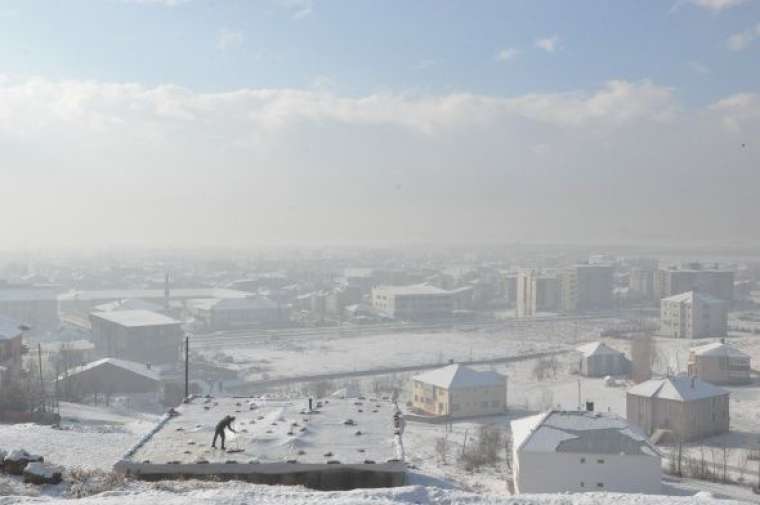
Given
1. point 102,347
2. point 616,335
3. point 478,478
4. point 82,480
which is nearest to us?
point 82,480

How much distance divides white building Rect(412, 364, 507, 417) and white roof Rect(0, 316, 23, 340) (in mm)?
9836

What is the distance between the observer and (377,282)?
69.4m

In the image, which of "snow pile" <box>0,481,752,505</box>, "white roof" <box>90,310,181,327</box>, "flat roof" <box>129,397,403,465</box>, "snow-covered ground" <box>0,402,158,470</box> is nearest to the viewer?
"snow pile" <box>0,481,752,505</box>

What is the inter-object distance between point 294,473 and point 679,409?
12230 mm

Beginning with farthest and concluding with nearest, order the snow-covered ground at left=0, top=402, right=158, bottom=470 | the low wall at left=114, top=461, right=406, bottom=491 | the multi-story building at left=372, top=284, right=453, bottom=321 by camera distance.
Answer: the multi-story building at left=372, top=284, right=453, bottom=321 < the snow-covered ground at left=0, top=402, right=158, bottom=470 < the low wall at left=114, top=461, right=406, bottom=491

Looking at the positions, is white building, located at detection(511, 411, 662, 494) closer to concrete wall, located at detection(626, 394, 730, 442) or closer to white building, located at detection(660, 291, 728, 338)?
concrete wall, located at detection(626, 394, 730, 442)

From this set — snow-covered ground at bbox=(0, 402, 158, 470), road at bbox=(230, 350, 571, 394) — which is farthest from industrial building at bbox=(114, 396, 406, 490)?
road at bbox=(230, 350, 571, 394)

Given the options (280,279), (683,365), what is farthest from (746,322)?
(280,279)

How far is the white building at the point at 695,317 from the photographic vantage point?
35.1 meters

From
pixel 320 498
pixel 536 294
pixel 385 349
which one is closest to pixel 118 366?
pixel 385 349

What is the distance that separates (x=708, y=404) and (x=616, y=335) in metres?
17.6

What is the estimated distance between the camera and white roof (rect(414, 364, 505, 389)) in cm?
1903

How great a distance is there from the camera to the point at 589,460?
10555 millimetres

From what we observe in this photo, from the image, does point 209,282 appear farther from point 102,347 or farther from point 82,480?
point 82,480
